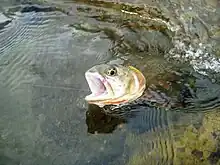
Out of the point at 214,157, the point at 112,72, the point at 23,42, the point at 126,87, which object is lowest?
the point at 214,157

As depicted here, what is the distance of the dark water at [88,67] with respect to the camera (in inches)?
144

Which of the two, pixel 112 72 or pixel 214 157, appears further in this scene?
pixel 112 72

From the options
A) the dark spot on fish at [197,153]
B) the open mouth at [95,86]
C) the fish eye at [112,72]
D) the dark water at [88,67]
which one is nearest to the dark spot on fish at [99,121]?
the dark water at [88,67]

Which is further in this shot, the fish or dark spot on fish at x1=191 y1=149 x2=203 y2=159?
the fish

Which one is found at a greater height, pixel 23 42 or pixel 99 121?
pixel 23 42

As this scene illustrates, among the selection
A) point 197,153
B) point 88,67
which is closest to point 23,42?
point 88,67

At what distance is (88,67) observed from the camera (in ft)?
14.1

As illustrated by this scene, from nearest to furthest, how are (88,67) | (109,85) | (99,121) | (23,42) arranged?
1. (109,85)
2. (99,121)
3. (88,67)
4. (23,42)

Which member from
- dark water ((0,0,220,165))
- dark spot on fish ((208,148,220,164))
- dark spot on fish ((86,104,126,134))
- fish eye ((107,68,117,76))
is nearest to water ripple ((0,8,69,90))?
dark water ((0,0,220,165))

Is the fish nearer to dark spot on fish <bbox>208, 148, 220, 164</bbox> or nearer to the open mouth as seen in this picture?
the open mouth

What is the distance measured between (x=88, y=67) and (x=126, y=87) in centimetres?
62

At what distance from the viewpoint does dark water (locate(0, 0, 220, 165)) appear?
366 centimetres

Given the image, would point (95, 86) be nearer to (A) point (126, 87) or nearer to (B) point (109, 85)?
(B) point (109, 85)

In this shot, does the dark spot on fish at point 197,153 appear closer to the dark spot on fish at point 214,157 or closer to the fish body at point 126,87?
the dark spot on fish at point 214,157
